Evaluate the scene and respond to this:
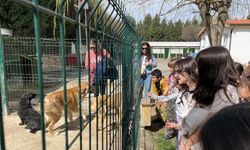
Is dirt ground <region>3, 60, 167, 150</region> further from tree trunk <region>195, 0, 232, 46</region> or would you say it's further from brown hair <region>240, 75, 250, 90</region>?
tree trunk <region>195, 0, 232, 46</region>

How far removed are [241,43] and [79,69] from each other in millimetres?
22864

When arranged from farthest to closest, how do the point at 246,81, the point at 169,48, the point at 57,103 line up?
the point at 169,48 < the point at 57,103 < the point at 246,81

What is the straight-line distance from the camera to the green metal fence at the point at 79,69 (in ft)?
2.95

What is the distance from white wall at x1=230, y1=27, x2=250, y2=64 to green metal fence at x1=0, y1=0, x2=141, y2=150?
60.1ft

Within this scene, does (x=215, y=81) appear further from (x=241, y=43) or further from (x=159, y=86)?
(x=241, y=43)

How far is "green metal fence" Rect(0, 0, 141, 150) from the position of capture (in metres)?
0.90

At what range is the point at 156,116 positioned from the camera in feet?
22.3

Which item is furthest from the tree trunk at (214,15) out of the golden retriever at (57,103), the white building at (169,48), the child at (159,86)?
the white building at (169,48)

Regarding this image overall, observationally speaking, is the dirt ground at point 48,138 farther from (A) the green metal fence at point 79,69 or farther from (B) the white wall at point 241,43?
(B) the white wall at point 241,43

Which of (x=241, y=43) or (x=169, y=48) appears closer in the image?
(x=241, y=43)

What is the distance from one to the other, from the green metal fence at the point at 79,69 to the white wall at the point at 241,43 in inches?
722

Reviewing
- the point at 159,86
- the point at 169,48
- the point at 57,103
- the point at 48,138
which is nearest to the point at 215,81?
the point at 57,103

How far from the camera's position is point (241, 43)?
2200 centimetres

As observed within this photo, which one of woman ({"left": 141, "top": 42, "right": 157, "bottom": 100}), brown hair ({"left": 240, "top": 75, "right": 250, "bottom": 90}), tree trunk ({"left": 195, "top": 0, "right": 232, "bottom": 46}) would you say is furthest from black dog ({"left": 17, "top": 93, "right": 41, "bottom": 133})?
tree trunk ({"left": 195, "top": 0, "right": 232, "bottom": 46})
